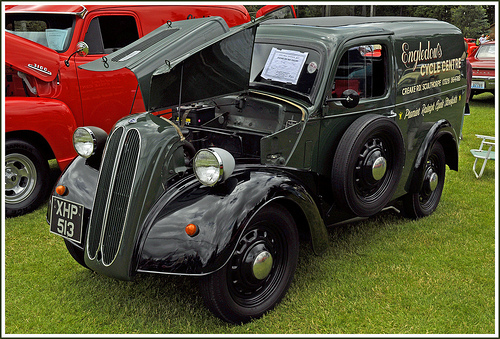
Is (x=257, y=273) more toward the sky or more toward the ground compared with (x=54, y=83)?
more toward the ground

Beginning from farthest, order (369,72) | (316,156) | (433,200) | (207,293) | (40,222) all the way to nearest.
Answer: (433,200) → (40,222) → (369,72) → (316,156) → (207,293)

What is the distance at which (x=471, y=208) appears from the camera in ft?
19.1

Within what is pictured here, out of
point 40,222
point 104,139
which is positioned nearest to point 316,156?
point 104,139

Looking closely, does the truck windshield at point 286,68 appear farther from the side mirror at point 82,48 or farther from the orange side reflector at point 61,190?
the side mirror at point 82,48

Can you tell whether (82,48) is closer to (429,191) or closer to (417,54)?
(417,54)

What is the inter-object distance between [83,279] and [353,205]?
237 cm

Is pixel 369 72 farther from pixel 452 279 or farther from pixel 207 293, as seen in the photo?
pixel 207 293

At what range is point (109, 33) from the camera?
21.5 feet

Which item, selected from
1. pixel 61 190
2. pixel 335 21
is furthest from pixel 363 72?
pixel 61 190

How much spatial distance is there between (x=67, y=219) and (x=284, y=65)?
226cm

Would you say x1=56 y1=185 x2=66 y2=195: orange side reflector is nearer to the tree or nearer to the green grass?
the green grass

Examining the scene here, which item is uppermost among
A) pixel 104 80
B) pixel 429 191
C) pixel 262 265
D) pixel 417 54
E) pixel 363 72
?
pixel 417 54

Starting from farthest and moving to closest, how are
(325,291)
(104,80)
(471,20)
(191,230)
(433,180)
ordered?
(471,20) < (104,80) < (433,180) < (325,291) < (191,230)

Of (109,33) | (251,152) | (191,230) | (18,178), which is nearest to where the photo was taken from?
(191,230)
